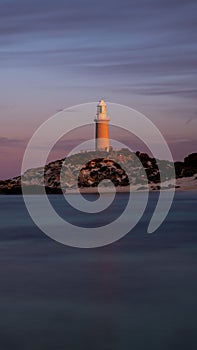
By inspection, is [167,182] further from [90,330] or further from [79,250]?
[90,330]

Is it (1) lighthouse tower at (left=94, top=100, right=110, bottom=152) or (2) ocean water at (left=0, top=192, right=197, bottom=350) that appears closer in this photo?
(2) ocean water at (left=0, top=192, right=197, bottom=350)

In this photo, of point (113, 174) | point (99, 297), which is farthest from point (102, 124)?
point (99, 297)

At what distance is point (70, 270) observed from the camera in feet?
63.6

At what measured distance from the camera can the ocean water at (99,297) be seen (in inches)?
445

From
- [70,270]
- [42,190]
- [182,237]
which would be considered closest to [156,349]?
[70,270]

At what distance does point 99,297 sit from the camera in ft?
49.2

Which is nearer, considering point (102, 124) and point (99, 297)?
point (99, 297)

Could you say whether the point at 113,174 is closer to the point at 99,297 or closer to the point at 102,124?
the point at 102,124

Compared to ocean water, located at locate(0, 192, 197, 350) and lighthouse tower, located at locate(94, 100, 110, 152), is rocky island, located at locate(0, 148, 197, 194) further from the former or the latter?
ocean water, located at locate(0, 192, 197, 350)

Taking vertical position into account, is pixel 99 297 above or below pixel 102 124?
below

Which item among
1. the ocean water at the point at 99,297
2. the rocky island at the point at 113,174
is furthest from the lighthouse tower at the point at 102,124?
the ocean water at the point at 99,297

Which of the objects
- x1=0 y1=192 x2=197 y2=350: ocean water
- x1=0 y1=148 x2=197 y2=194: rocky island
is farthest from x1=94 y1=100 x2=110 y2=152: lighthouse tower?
x1=0 y1=192 x2=197 y2=350: ocean water

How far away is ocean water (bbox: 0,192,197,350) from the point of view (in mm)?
11312

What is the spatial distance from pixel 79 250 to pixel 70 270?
236 inches
